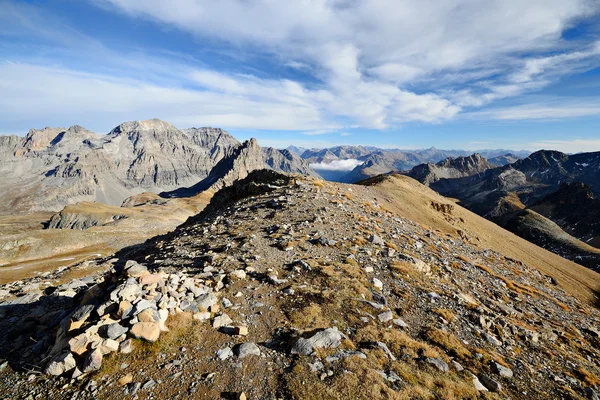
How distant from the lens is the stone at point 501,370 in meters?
12.3

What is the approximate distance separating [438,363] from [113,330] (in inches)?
520

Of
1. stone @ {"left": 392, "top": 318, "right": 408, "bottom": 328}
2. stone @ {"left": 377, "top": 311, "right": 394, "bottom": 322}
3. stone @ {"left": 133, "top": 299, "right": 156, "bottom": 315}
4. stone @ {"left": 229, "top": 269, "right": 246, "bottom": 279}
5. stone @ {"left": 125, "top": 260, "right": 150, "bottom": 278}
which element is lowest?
stone @ {"left": 392, "top": 318, "right": 408, "bottom": 328}

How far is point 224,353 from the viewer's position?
1052 cm

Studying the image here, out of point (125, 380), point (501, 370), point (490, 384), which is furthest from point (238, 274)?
point (501, 370)

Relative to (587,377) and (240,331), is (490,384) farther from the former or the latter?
(240,331)

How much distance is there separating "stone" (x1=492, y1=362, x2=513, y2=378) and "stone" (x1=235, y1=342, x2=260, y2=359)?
10.8 m

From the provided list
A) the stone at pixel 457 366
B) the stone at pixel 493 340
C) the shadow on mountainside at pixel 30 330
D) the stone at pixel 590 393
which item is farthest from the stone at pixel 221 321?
the stone at pixel 590 393

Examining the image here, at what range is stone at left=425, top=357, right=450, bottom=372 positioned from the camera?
11.4 m

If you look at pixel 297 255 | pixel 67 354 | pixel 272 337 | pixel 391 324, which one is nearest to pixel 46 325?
pixel 67 354

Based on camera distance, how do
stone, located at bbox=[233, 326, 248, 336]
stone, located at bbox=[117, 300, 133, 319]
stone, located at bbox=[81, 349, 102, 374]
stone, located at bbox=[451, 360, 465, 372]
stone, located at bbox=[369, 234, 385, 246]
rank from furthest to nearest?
1. stone, located at bbox=[369, 234, 385, 246]
2. stone, located at bbox=[451, 360, 465, 372]
3. stone, located at bbox=[233, 326, 248, 336]
4. stone, located at bbox=[117, 300, 133, 319]
5. stone, located at bbox=[81, 349, 102, 374]

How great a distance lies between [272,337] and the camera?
38.3ft

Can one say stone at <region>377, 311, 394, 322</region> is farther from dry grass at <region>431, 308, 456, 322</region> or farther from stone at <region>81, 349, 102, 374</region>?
stone at <region>81, 349, 102, 374</region>

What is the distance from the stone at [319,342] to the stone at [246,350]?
1465 millimetres

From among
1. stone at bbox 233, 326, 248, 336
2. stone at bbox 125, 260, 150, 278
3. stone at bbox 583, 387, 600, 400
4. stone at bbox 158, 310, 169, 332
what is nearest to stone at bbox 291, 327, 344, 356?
stone at bbox 233, 326, 248, 336
